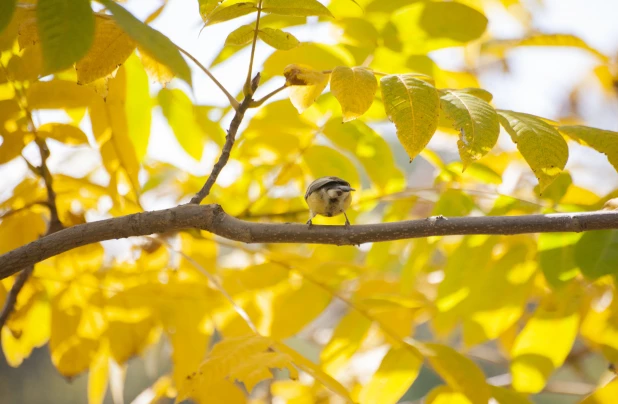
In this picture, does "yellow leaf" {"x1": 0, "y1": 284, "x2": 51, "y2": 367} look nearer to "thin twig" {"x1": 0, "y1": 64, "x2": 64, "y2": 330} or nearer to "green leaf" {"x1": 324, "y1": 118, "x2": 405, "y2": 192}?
"thin twig" {"x1": 0, "y1": 64, "x2": 64, "y2": 330}

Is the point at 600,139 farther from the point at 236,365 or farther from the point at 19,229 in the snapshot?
the point at 19,229

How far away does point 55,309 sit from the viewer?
1586 mm

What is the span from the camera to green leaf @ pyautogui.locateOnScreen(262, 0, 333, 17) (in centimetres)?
109

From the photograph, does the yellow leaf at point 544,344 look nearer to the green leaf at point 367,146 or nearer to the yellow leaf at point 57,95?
the green leaf at point 367,146

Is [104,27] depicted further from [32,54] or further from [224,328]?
[224,328]

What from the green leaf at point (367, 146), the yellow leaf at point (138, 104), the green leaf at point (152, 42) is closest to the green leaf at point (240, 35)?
the green leaf at point (152, 42)

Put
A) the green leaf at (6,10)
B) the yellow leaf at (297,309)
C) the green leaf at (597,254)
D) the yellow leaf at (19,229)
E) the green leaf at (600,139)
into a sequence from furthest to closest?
the yellow leaf at (297,309)
the yellow leaf at (19,229)
the green leaf at (597,254)
the green leaf at (600,139)
the green leaf at (6,10)

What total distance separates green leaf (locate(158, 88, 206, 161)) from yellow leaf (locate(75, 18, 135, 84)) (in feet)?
2.14

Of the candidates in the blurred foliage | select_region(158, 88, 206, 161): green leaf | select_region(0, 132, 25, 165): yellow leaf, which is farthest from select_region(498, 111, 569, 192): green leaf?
select_region(0, 132, 25, 165): yellow leaf

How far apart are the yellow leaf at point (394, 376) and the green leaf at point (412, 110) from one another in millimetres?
665

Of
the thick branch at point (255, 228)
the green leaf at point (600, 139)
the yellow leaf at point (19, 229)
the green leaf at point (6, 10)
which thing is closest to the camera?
the green leaf at point (6, 10)

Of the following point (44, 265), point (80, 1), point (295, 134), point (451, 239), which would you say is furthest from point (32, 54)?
point (451, 239)

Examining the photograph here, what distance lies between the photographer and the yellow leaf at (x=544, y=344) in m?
1.42

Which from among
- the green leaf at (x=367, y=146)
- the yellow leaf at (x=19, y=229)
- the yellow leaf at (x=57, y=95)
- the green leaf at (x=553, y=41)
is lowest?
the yellow leaf at (x=19, y=229)
